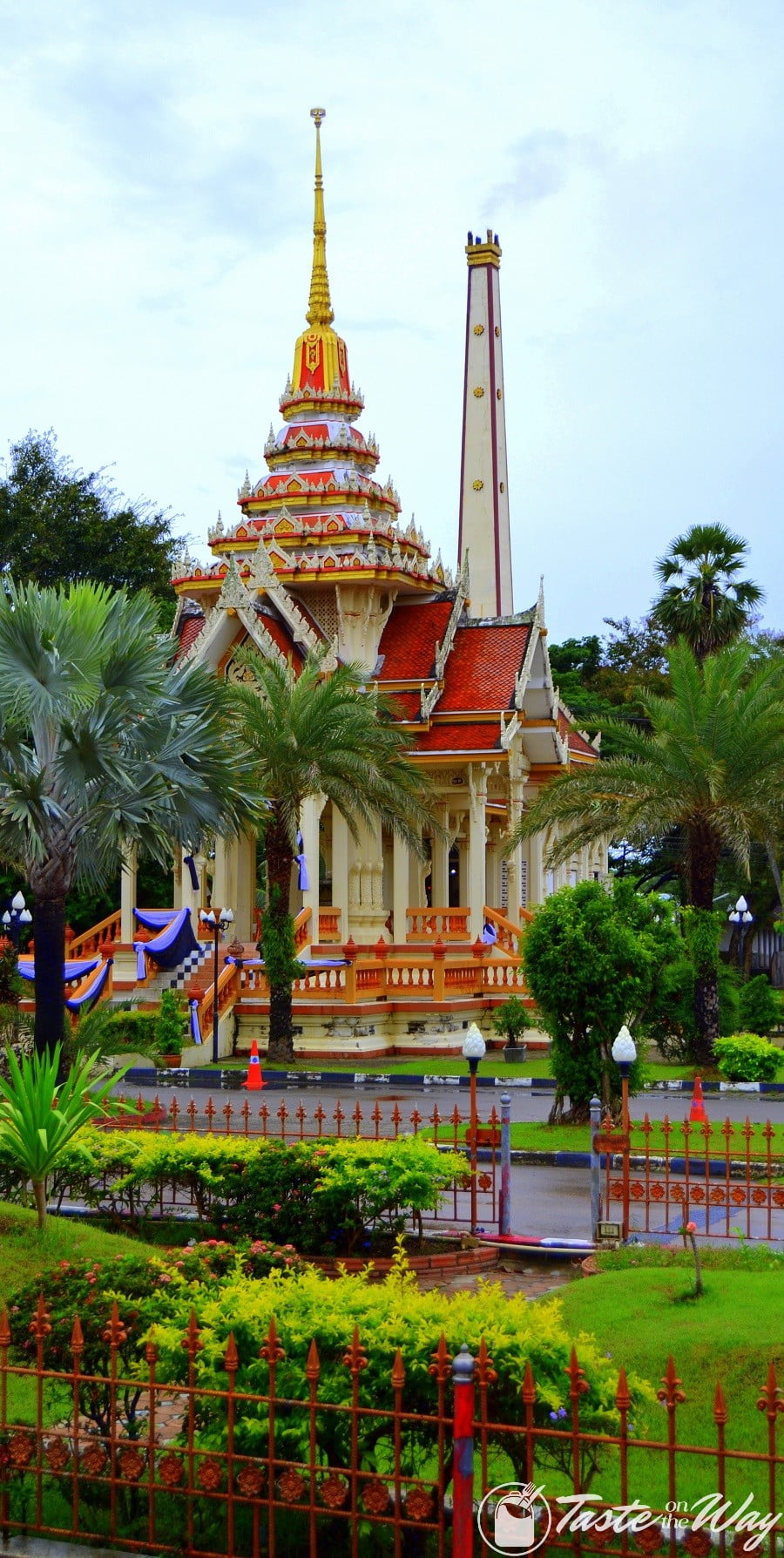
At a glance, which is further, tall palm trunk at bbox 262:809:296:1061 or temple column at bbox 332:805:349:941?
temple column at bbox 332:805:349:941

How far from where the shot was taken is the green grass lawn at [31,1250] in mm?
8523

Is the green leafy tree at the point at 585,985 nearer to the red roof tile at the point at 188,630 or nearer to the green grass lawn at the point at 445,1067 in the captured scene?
the green grass lawn at the point at 445,1067

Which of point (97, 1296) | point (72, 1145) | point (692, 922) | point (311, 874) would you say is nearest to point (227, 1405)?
point (97, 1296)

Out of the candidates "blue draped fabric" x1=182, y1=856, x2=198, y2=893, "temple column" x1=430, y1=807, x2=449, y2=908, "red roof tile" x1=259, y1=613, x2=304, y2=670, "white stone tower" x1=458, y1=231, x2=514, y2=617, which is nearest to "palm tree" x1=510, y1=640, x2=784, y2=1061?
"blue draped fabric" x1=182, y1=856, x2=198, y2=893

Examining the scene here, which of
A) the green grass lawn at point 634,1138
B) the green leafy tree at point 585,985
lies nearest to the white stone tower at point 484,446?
the green leafy tree at point 585,985

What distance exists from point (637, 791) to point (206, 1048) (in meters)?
7.82

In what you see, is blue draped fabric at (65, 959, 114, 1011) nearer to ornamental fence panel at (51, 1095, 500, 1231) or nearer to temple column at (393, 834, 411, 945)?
temple column at (393, 834, 411, 945)

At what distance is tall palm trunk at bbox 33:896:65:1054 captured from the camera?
48.3 feet

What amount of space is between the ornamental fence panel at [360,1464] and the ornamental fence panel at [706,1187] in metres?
4.96

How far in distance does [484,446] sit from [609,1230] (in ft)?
113

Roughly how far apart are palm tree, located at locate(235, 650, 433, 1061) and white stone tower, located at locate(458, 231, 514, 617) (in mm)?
17995

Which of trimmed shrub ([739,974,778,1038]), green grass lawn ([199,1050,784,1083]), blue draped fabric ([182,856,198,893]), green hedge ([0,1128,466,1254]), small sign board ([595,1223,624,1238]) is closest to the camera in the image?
green hedge ([0,1128,466,1254])

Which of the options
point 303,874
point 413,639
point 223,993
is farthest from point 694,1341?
point 413,639

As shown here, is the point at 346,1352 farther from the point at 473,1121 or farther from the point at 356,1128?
the point at 356,1128
